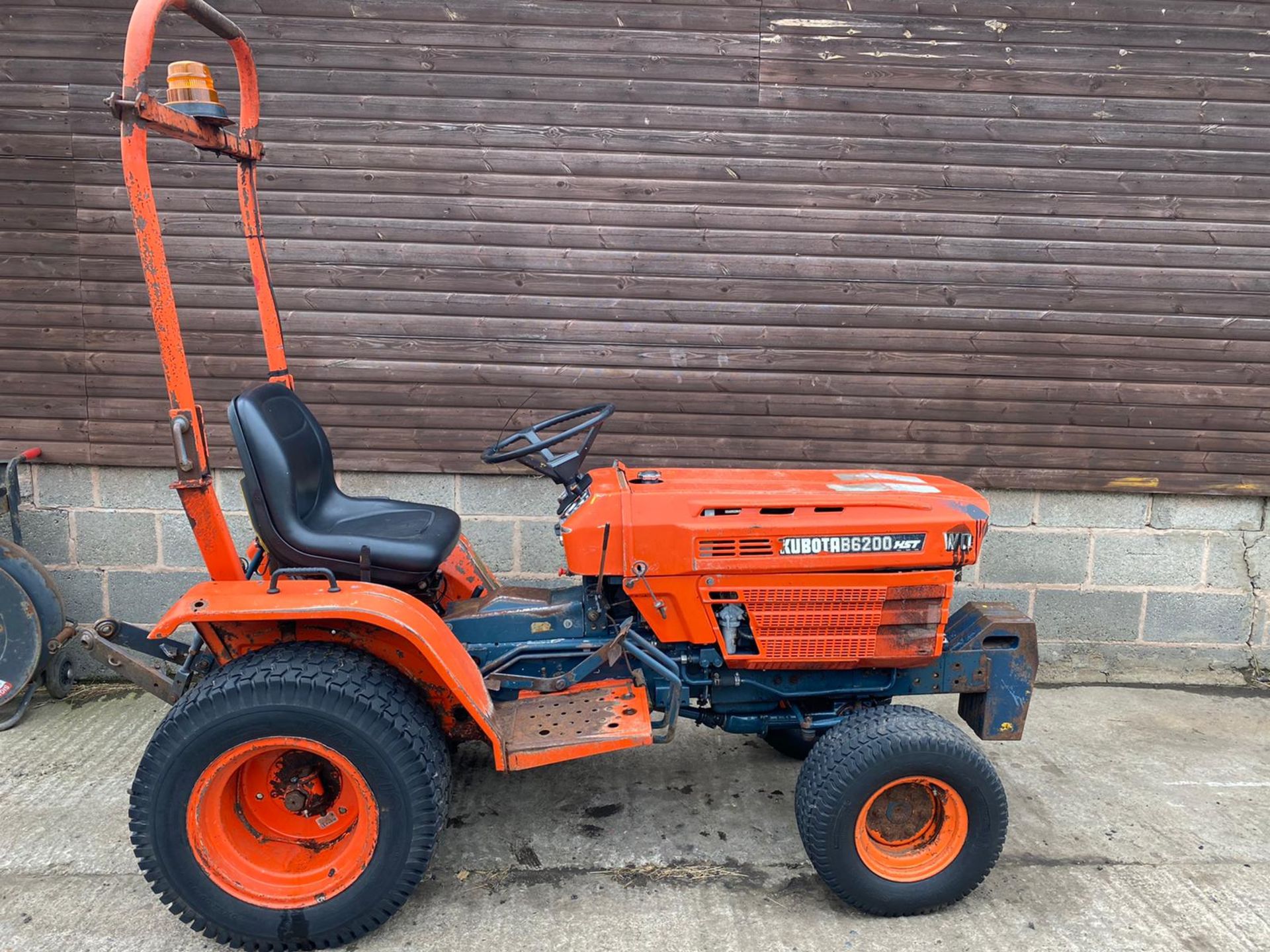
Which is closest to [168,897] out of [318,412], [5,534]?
[318,412]

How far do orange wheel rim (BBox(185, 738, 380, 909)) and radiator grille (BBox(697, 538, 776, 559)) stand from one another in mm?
1168

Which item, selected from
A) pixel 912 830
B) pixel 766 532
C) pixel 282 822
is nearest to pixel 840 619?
pixel 766 532

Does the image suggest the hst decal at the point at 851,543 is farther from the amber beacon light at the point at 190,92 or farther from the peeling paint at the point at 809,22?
the peeling paint at the point at 809,22

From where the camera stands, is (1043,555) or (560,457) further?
(1043,555)

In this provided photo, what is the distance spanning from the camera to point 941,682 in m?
2.83

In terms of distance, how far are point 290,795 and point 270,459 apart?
986 mm

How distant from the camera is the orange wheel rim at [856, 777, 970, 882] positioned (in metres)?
2.54

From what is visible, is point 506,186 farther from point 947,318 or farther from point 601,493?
point 947,318

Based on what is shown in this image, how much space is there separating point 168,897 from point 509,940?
3.09 ft

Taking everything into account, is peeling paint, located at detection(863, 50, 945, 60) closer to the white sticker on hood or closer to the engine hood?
the white sticker on hood

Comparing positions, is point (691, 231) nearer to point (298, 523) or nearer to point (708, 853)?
point (298, 523)

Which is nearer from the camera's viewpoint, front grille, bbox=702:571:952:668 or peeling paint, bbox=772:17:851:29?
front grille, bbox=702:571:952:668

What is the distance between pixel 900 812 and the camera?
2.61m

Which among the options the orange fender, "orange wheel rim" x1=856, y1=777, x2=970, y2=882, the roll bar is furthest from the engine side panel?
the roll bar
